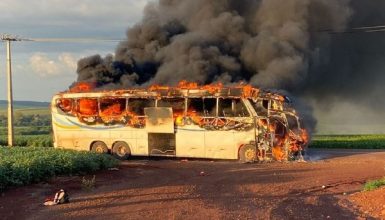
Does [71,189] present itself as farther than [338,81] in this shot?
No

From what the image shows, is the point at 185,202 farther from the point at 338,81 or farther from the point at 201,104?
the point at 338,81

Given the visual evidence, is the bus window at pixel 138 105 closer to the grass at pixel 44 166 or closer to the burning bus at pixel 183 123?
the burning bus at pixel 183 123

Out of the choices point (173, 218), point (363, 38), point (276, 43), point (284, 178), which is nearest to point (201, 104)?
point (284, 178)

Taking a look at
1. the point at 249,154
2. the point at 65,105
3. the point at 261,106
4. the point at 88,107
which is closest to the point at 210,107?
the point at 261,106

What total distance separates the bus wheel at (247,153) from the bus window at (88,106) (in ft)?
23.2

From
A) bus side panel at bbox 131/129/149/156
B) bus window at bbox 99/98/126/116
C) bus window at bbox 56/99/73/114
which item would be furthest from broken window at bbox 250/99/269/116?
bus window at bbox 56/99/73/114

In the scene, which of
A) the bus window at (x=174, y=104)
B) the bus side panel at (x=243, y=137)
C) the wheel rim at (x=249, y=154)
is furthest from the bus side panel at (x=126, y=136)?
the wheel rim at (x=249, y=154)

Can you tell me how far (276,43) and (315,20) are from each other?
17.4 ft

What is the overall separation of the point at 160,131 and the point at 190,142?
141cm

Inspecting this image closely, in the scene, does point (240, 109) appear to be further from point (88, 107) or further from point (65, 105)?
point (65, 105)

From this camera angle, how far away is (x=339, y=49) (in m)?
39.5

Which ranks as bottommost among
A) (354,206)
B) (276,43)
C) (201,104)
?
(354,206)

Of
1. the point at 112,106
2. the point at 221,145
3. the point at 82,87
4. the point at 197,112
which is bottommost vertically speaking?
the point at 221,145

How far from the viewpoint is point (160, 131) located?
76.3ft
